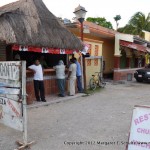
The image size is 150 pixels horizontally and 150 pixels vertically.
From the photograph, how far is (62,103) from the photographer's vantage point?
10.4m

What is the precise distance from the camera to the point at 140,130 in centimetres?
455

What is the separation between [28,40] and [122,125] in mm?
4724

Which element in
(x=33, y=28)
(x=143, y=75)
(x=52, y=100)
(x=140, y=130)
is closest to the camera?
(x=140, y=130)

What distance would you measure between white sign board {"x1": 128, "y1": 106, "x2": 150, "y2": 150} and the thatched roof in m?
5.74

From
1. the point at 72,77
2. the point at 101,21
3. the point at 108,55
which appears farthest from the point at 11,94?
the point at 101,21

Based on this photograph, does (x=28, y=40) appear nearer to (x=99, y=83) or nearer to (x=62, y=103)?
(x=62, y=103)

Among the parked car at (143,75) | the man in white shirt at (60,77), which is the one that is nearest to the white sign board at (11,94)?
the man in white shirt at (60,77)

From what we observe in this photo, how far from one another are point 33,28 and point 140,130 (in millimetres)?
A: 7067

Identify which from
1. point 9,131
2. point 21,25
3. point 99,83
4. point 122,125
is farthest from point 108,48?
point 9,131

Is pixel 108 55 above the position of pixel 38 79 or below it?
above

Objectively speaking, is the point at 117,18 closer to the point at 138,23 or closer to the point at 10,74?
the point at 138,23

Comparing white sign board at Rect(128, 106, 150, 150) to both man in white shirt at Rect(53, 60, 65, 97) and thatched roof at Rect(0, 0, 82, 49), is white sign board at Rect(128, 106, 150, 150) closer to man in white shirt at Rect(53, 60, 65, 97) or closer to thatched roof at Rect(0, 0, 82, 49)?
thatched roof at Rect(0, 0, 82, 49)

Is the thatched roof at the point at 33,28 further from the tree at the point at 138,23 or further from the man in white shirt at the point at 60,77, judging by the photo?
the tree at the point at 138,23

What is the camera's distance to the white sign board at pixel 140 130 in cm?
448
